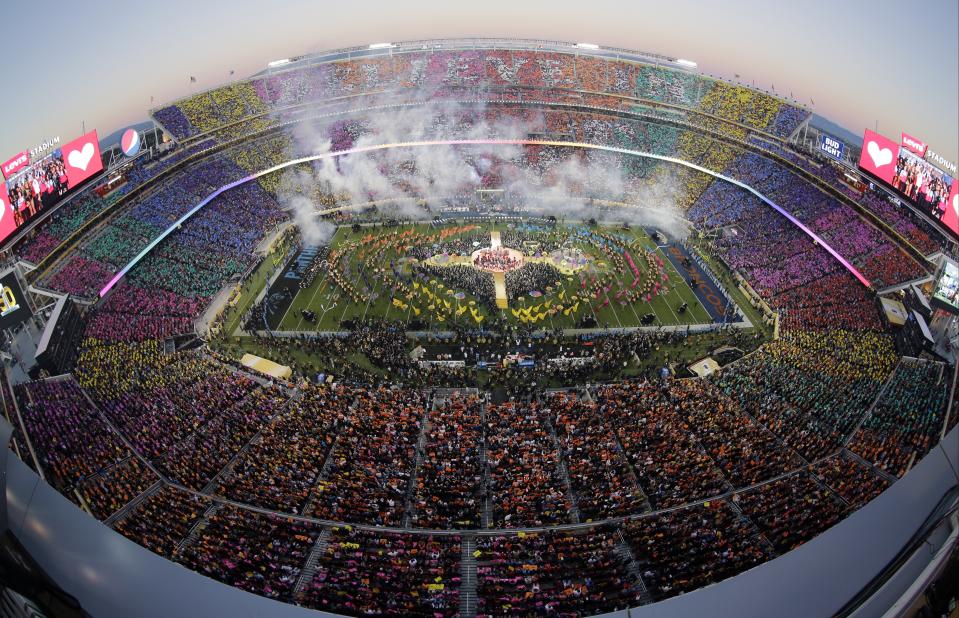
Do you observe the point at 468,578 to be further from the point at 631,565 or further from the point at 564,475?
the point at 564,475

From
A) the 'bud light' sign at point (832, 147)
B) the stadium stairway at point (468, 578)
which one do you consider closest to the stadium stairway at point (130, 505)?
the stadium stairway at point (468, 578)

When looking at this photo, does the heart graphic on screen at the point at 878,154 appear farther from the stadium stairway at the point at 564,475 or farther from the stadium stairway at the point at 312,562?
the stadium stairway at the point at 312,562

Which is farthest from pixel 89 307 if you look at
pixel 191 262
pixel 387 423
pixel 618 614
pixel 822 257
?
pixel 822 257

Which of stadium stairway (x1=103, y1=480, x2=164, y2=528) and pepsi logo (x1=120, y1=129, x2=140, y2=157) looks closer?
stadium stairway (x1=103, y1=480, x2=164, y2=528)

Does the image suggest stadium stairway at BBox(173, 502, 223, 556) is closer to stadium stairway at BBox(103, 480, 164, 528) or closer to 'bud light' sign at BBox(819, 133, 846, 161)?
stadium stairway at BBox(103, 480, 164, 528)

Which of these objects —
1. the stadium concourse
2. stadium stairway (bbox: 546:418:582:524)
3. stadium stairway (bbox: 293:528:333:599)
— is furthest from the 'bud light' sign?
stadium stairway (bbox: 293:528:333:599)

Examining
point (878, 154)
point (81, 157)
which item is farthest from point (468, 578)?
point (878, 154)

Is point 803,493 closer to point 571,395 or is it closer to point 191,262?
point 571,395
